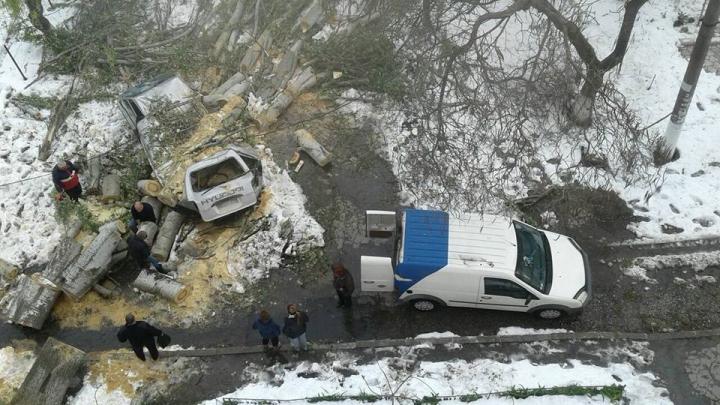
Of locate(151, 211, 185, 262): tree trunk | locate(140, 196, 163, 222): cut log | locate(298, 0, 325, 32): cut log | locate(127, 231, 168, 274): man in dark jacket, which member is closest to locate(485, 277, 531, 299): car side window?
locate(127, 231, 168, 274): man in dark jacket

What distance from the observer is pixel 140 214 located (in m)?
10.7

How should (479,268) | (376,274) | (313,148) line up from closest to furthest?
1. (479,268)
2. (376,274)
3. (313,148)

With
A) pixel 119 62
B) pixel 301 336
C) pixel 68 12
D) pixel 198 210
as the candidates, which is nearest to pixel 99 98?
pixel 119 62

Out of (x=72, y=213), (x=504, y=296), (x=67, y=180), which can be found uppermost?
(x=67, y=180)

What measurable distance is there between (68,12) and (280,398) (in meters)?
13.7

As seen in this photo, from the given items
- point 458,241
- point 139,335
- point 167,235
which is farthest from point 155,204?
point 458,241

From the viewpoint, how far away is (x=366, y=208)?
38.6 feet

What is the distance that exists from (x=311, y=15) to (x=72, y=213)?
8.20m

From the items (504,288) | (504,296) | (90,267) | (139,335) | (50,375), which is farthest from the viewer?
(90,267)

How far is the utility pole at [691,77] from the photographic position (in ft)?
32.3

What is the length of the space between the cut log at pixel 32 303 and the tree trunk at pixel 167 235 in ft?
6.34

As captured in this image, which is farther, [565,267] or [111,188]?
[111,188]

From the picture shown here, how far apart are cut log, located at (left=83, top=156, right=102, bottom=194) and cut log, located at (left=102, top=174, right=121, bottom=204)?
8.6 inches

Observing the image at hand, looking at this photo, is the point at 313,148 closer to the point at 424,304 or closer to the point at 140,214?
the point at 140,214
